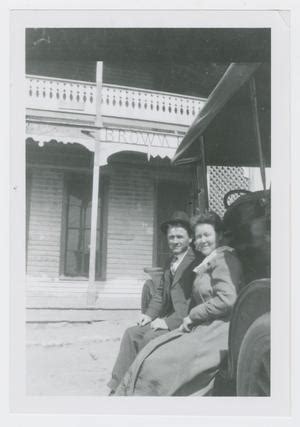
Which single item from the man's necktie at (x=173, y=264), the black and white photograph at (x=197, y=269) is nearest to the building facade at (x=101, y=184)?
the black and white photograph at (x=197, y=269)

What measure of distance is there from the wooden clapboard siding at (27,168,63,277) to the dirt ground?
1450mm

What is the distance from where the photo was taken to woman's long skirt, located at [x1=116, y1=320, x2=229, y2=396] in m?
2.05

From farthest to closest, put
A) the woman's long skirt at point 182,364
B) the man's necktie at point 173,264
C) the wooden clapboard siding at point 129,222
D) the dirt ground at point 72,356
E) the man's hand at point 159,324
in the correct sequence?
the wooden clapboard siding at point 129,222, the man's necktie at point 173,264, the man's hand at point 159,324, the dirt ground at point 72,356, the woman's long skirt at point 182,364

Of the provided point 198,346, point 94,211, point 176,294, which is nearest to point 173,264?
point 176,294

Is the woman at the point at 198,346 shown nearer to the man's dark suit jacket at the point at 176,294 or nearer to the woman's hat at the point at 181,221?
the man's dark suit jacket at the point at 176,294

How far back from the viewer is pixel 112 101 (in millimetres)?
6973

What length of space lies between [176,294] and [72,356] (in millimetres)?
1615

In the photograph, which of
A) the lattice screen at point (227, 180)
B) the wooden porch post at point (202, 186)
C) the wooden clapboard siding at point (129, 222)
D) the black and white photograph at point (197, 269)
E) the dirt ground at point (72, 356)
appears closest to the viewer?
the black and white photograph at point (197, 269)

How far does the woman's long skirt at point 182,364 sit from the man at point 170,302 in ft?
0.91

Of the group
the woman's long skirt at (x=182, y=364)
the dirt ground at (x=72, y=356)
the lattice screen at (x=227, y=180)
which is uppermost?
the lattice screen at (x=227, y=180)

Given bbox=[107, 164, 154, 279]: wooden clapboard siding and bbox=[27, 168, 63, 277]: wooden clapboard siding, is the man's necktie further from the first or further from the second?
bbox=[107, 164, 154, 279]: wooden clapboard siding

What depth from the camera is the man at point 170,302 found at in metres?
2.49
